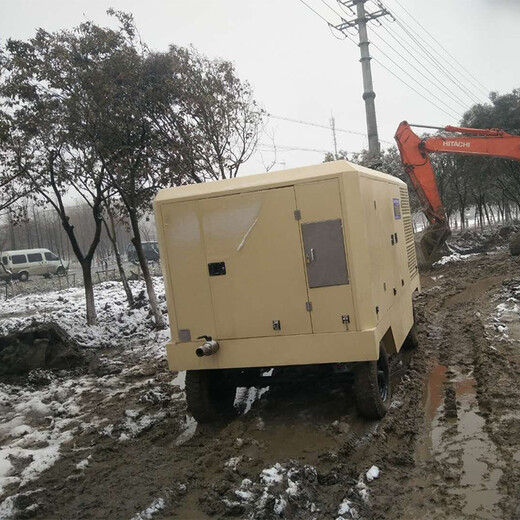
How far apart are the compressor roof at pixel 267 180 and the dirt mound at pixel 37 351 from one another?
5.26 m

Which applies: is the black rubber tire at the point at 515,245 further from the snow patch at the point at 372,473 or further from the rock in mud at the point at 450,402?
the snow patch at the point at 372,473

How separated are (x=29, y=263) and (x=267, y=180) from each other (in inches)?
1235

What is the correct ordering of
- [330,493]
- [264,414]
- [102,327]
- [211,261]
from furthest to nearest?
[102,327] < [264,414] < [211,261] < [330,493]

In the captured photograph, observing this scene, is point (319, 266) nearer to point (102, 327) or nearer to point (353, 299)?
point (353, 299)

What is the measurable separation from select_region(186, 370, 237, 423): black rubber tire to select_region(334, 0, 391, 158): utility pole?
826 inches

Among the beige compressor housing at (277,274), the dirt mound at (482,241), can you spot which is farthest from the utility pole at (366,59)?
the beige compressor housing at (277,274)

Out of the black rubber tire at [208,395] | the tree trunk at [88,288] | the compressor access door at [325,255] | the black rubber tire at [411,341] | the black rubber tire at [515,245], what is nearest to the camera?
the compressor access door at [325,255]

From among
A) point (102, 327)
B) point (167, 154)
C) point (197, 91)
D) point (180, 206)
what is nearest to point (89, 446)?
point (180, 206)

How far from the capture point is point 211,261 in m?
4.97

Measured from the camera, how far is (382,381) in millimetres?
5457

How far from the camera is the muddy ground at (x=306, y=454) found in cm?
360

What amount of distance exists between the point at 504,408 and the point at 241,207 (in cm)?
325

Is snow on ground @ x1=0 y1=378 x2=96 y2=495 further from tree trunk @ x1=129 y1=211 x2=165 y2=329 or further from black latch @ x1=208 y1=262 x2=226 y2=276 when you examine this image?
tree trunk @ x1=129 y1=211 x2=165 y2=329

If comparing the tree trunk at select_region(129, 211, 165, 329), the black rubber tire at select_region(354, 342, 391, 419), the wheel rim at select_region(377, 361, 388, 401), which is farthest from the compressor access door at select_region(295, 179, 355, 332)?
the tree trunk at select_region(129, 211, 165, 329)
